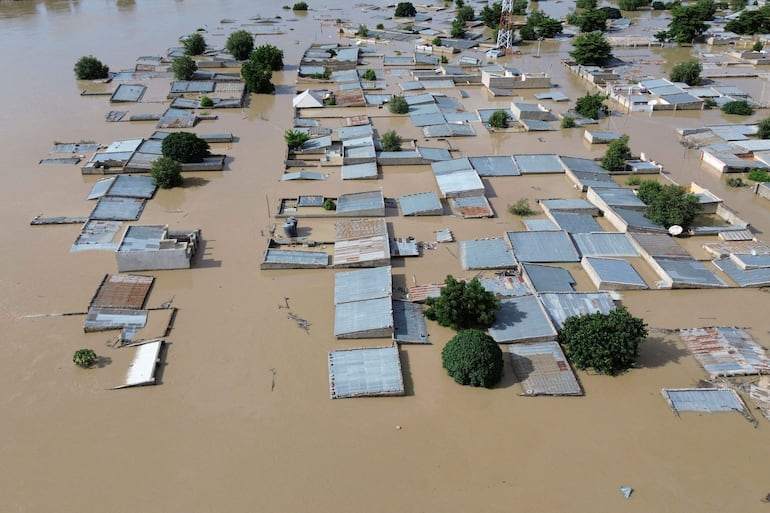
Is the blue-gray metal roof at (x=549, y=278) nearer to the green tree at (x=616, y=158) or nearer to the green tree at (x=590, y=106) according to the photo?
the green tree at (x=616, y=158)

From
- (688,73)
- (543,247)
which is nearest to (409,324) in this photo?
(543,247)

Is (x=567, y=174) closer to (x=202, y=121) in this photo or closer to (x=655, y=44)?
(x=202, y=121)

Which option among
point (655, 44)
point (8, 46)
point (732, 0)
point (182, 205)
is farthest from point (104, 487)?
point (732, 0)

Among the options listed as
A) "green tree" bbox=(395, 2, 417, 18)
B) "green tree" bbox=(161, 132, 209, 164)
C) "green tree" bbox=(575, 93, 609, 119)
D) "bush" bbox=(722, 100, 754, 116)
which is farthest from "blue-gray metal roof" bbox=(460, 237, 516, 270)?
"green tree" bbox=(395, 2, 417, 18)

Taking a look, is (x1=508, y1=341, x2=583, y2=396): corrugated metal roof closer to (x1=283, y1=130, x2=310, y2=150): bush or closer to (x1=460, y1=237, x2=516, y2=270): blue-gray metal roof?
(x1=460, y1=237, x2=516, y2=270): blue-gray metal roof

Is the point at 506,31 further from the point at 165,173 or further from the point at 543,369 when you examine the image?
the point at 543,369
